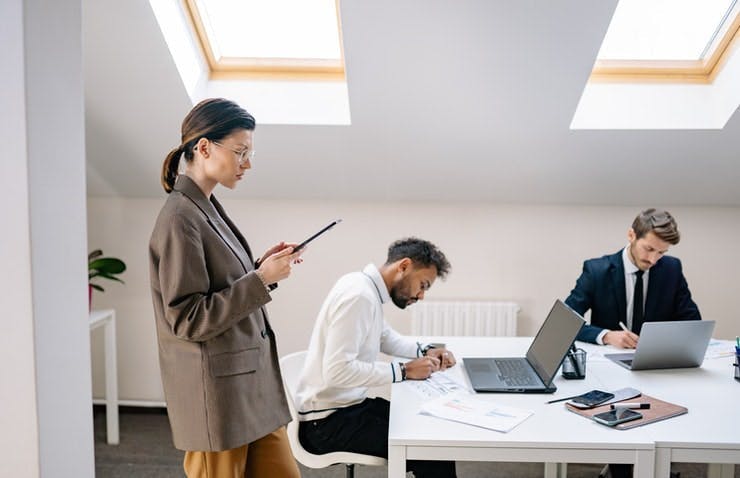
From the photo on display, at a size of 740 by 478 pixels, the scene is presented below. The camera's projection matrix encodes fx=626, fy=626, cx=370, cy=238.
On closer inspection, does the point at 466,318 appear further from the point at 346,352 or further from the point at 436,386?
the point at 346,352

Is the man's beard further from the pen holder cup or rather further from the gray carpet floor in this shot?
the gray carpet floor

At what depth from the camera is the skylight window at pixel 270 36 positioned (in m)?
2.89

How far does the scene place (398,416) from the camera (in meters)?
1.78

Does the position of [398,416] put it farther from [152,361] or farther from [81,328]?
[152,361]

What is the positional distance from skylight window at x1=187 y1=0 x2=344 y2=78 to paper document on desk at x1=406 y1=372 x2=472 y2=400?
162cm

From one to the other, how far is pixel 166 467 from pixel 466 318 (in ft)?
5.56

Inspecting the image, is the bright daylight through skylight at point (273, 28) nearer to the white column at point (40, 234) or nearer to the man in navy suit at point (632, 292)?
the man in navy suit at point (632, 292)

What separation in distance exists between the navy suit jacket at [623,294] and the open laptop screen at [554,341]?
44 centimetres

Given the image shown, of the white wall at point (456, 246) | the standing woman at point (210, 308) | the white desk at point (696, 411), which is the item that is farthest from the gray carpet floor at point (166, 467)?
the standing woman at point (210, 308)

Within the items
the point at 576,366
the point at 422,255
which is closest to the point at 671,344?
the point at 576,366

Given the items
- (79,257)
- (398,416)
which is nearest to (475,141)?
(398,416)

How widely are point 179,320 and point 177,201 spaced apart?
0.95ft

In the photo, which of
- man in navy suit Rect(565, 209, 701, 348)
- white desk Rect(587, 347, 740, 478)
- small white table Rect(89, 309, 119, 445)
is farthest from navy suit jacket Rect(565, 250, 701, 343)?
small white table Rect(89, 309, 119, 445)

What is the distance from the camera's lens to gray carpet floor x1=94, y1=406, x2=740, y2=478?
291 centimetres
